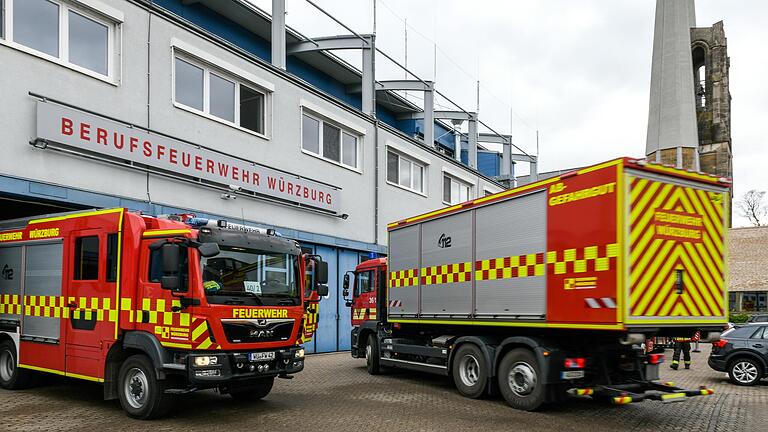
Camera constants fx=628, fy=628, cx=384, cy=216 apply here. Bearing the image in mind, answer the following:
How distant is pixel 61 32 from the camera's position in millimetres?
11336

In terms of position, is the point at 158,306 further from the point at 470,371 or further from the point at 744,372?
the point at 744,372

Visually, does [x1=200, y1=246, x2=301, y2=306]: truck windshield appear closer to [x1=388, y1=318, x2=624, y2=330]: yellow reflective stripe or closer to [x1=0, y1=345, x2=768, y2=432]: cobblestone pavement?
[x1=0, y1=345, x2=768, y2=432]: cobblestone pavement

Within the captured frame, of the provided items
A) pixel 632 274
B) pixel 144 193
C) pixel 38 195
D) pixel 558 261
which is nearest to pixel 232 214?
pixel 144 193

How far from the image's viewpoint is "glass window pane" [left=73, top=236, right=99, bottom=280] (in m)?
8.77

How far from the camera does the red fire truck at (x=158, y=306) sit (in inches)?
308

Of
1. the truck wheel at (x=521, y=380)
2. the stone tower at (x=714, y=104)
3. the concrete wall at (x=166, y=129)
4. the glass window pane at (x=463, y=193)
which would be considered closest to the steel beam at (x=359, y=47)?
the concrete wall at (x=166, y=129)

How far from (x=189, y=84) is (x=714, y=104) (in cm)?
4657

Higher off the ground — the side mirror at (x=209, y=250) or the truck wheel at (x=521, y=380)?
the side mirror at (x=209, y=250)

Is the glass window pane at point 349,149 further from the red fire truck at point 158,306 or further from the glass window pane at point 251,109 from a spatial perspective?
the red fire truck at point 158,306

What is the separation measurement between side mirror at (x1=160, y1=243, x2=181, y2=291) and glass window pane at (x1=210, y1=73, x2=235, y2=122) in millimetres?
7430

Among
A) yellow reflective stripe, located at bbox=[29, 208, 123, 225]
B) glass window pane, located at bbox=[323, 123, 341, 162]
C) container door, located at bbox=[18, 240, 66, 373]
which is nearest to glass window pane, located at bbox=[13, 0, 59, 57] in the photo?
yellow reflective stripe, located at bbox=[29, 208, 123, 225]

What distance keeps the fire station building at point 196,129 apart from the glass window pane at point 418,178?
0.46 meters

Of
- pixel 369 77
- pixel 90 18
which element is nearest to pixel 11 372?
pixel 90 18

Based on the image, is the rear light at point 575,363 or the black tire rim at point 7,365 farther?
the black tire rim at point 7,365
